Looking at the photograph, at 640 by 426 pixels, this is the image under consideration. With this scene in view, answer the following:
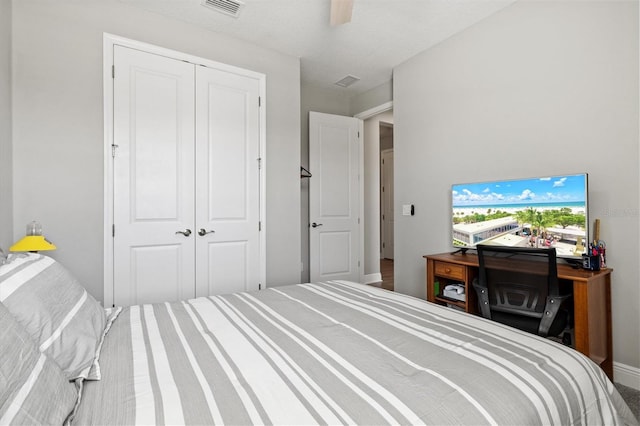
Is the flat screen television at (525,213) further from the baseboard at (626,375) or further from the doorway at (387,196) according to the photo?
the doorway at (387,196)

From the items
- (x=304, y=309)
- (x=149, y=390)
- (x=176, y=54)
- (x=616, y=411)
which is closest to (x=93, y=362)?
(x=149, y=390)

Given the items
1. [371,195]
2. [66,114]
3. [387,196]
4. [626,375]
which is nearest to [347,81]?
[371,195]

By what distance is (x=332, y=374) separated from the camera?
95cm

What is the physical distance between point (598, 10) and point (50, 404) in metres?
3.42

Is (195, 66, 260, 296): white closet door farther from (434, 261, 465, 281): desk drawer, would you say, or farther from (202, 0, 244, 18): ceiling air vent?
(434, 261, 465, 281): desk drawer

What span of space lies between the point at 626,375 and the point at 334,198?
3142 mm

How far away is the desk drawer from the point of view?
2.54 meters

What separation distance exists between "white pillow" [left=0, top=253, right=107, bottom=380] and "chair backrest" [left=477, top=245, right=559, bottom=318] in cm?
213

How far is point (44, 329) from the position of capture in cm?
94

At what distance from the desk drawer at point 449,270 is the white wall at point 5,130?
3145 millimetres

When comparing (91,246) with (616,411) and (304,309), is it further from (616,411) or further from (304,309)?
(616,411)

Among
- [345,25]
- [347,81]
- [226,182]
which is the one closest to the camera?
[345,25]

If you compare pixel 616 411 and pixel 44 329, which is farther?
pixel 616 411

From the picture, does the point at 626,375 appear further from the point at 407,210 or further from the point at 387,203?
the point at 387,203
